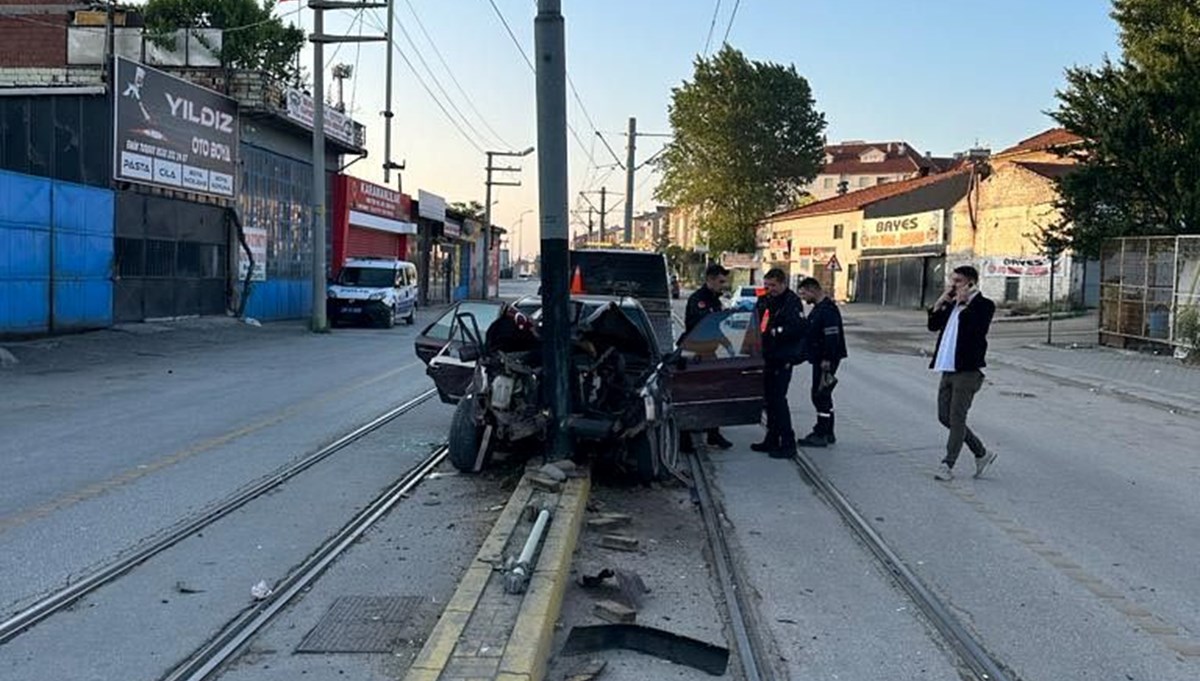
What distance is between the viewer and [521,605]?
5.07 metres

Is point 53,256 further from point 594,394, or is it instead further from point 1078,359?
point 1078,359

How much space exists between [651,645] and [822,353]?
21.0ft

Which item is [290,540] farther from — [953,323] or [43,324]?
[43,324]

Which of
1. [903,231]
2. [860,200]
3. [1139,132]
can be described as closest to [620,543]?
[1139,132]

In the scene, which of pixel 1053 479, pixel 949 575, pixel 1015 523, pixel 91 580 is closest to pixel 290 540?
pixel 91 580

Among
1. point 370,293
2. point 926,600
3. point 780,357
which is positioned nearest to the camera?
point 926,600

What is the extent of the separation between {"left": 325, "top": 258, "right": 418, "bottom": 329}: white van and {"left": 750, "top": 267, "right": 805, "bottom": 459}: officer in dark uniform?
21862 millimetres

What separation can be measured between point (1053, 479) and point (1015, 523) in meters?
2.05

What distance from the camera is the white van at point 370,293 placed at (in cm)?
3080

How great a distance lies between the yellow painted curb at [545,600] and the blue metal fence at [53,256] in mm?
16730

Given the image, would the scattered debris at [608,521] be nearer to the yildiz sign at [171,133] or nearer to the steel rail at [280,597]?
the steel rail at [280,597]

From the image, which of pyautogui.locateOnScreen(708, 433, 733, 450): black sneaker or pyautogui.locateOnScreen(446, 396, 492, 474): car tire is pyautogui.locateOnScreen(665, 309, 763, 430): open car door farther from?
pyautogui.locateOnScreen(446, 396, 492, 474): car tire

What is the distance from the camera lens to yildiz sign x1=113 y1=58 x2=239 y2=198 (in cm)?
2452

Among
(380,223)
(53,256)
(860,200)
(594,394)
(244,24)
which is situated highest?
(244,24)
